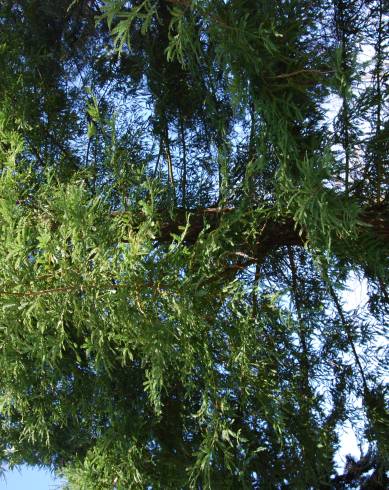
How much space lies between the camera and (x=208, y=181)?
2.31m

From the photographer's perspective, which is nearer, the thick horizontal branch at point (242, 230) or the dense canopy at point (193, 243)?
the dense canopy at point (193, 243)

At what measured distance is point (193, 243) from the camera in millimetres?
2180

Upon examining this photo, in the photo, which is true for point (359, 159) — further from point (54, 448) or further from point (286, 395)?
point (54, 448)

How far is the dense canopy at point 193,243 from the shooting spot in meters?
1.61

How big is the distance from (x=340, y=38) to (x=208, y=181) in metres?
0.66

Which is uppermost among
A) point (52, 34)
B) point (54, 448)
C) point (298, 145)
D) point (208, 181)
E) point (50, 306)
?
point (52, 34)

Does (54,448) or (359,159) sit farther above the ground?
(359,159)

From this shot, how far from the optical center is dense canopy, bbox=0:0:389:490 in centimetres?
161

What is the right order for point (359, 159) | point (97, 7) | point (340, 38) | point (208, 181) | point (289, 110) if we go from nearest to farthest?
point (289, 110) < point (359, 159) < point (340, 38) < point (208, 181) < point (97, 7)

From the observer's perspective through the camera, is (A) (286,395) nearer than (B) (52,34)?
Yes

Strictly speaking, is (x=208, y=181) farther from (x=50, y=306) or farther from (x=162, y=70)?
(x=50, y=306)

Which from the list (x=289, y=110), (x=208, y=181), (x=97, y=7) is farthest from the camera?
(x=97, y=7)

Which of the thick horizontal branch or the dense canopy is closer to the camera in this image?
the dense canopy

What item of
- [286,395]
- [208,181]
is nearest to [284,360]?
[286,395]
